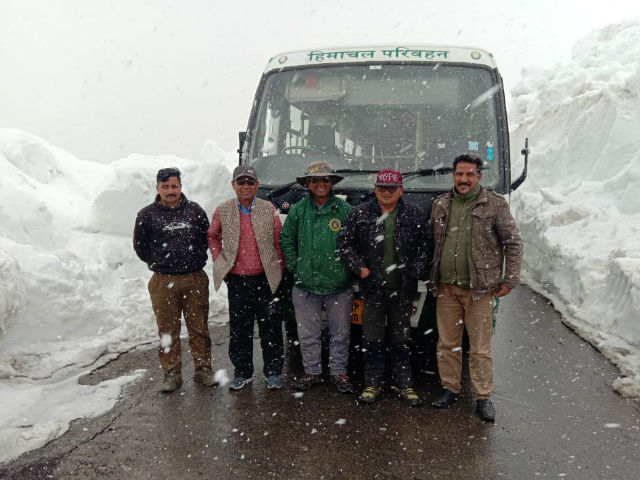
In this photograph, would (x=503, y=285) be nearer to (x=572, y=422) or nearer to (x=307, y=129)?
(x=572, y=422)

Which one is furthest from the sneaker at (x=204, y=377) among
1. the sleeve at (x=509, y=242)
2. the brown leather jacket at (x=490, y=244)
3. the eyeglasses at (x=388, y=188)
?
the sleeve at (x=509, y=242)

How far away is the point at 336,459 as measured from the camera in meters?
3.25

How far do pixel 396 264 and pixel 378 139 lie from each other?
4.85ft

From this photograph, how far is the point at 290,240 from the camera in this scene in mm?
4230

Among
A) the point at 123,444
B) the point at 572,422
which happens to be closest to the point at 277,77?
the point at 123,444

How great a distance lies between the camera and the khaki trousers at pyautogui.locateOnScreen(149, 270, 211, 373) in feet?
14.1

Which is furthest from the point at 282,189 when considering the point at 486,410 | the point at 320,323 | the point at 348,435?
the point at 486,410

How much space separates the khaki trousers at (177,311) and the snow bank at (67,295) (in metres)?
0.55

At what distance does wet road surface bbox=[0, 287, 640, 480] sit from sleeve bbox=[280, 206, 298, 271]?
3.63ft

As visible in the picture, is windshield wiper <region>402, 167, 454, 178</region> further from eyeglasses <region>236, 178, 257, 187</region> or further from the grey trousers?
eyeglasses <region>236, 178, 257, 187</region>

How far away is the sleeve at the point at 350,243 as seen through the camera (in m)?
4.00

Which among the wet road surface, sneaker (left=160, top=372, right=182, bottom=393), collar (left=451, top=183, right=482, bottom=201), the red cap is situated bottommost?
the wet road surface

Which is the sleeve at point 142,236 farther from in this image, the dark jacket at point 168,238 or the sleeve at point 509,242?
the sleeve at point 509,242

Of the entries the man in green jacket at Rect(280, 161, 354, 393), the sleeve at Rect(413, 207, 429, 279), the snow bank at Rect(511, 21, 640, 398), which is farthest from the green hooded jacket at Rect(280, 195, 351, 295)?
the snow bank at Rect(511, 21, 640, 398)
